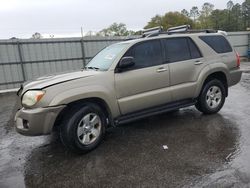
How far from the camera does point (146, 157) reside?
13.2ft

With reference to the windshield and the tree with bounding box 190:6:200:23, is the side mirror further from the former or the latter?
the tree with bounding box 190:6:200:23

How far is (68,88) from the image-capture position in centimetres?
412

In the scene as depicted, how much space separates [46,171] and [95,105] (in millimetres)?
1278

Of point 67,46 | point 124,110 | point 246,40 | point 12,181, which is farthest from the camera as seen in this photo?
point 246,40

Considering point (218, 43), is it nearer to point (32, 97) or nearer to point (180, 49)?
point (180, 49)

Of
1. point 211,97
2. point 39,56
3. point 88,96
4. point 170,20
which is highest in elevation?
point 170,20

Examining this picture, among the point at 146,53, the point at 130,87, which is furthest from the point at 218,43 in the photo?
the point at 130,87

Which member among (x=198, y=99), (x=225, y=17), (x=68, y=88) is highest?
(x=225, y=17)

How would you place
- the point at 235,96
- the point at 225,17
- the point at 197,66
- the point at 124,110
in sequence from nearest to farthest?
the point at 124,110 → the point at 197,66 → the point at 235,96 → the point at 225,17

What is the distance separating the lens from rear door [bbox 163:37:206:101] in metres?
5.27

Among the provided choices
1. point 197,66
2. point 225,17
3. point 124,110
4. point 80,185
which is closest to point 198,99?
point 197,66

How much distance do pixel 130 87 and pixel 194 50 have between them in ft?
6.14

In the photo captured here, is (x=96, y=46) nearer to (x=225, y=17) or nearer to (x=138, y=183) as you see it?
(x=138, y=183)

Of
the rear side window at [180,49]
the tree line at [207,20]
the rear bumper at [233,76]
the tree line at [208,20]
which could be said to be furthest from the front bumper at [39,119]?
the tree line at [208,20]
